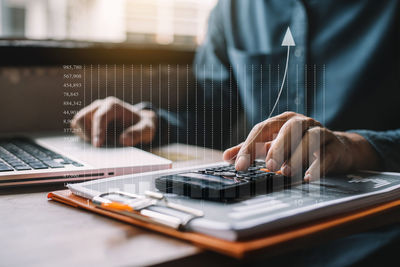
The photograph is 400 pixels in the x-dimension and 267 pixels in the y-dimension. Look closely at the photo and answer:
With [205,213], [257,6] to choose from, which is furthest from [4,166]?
[257,6]

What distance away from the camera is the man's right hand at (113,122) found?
74 cm

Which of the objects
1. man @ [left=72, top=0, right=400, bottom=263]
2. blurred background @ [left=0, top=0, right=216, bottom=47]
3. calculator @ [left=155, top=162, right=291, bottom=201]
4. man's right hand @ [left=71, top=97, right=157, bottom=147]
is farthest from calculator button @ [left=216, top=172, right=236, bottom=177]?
blurred background @ [left=0, top=0, right=216, bottom=47]

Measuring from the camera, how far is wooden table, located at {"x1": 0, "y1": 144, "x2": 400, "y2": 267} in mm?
274

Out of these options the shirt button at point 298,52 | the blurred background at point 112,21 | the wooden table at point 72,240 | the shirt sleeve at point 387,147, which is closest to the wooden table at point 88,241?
the wooden table at point 72,240

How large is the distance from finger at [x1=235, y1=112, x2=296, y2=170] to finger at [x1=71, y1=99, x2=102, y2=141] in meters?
0.39

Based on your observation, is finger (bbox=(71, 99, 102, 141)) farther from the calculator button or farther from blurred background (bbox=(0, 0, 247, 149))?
the calculator button

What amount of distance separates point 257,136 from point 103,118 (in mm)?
356

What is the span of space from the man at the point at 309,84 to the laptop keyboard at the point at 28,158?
11cm

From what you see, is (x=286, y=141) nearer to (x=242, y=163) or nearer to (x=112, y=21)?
(x=242, y=163)

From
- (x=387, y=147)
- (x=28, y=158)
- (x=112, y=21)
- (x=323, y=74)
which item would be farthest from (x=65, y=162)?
(x=112, y=21)

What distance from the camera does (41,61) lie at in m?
0.96

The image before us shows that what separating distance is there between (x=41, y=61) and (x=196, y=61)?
0.43 meters

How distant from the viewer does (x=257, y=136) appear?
1.59 feet

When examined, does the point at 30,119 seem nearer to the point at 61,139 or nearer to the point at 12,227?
the point at 61,139
